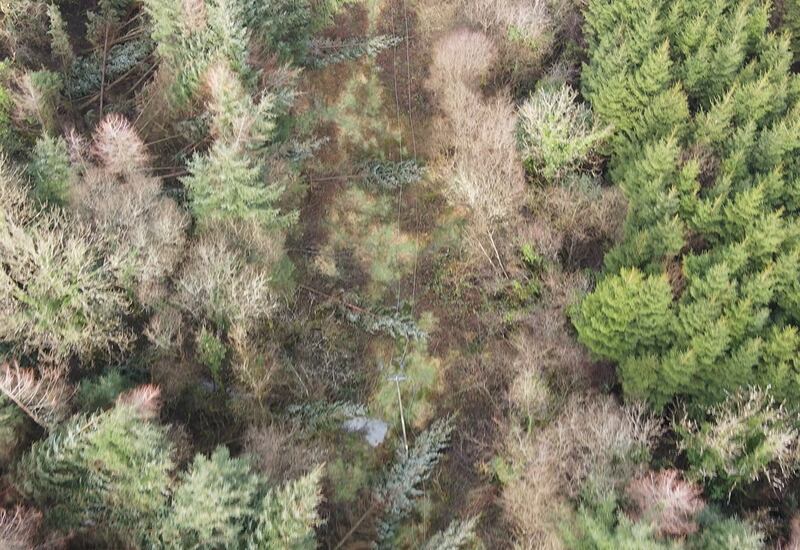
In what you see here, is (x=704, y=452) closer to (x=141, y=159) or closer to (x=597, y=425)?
(x=597, y=425)

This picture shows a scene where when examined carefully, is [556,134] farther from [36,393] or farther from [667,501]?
[36,393]

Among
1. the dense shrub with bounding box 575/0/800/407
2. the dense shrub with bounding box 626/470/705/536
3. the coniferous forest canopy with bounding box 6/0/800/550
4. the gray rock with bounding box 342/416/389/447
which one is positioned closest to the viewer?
the dense shrub with bounding box 626/470/705/536

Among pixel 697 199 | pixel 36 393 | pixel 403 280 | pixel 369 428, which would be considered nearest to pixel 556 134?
pixel 697 199

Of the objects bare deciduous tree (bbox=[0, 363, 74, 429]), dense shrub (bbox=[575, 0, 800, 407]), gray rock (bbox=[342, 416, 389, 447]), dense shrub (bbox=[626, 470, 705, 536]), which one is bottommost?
gray rock (bbox=[342, 416, 389, 447])

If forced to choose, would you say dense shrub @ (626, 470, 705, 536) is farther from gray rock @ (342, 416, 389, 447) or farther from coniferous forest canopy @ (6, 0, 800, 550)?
gray rock @ (342, 416, 389, 447)

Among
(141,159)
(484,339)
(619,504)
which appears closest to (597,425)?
(619,504)

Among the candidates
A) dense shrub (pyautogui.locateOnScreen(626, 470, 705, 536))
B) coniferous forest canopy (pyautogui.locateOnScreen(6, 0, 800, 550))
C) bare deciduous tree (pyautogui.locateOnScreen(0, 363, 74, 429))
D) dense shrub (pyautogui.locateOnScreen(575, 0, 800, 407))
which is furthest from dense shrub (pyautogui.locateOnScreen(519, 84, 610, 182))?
bare deciduous tree (pyautogui.locateOnScreen(0, 363, 74, 429))

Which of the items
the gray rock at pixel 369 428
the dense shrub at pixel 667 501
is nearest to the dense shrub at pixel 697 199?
the dense shrub at pixel 667 501
